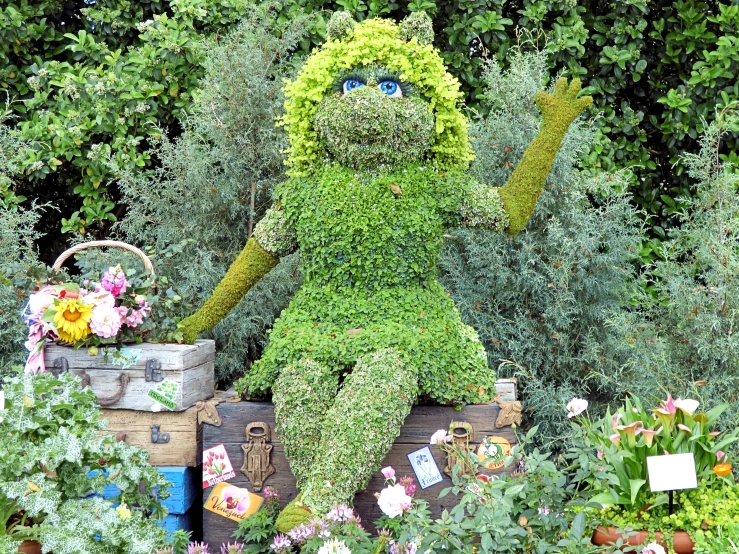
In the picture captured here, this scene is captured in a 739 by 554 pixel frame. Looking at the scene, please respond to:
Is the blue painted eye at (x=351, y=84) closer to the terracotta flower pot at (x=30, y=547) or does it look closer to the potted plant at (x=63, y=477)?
the potted plant at (x=63, y=477)

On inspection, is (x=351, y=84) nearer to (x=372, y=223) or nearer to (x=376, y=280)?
(x=372, y=223)

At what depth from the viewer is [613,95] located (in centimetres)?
448

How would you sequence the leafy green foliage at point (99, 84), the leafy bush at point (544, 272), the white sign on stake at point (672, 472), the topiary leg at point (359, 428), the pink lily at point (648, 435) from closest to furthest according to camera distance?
the white sign on stake at point (672, 472), the pink lily at point (648, 435), the topiary leg at point (359, 428), the leafy bush at point (544, 272), the leafy green foliage at point (99, 84)

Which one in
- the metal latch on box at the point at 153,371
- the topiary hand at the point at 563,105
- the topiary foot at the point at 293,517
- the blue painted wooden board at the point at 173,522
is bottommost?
the blue painted wooden board at the point at 173,522

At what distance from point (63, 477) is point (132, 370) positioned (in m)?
0.73

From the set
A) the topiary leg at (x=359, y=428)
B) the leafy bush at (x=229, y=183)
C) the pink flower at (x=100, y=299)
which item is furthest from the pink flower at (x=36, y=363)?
the topiary leg at (x=359, y=428)

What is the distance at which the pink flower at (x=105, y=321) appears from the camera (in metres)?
2.82

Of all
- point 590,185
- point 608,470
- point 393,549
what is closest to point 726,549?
point 608,470

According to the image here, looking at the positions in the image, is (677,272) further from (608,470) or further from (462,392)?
(608,470)

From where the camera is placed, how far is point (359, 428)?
2.53 meters

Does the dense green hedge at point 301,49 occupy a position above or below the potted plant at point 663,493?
above

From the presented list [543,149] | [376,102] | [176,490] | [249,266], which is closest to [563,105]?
[543,149]

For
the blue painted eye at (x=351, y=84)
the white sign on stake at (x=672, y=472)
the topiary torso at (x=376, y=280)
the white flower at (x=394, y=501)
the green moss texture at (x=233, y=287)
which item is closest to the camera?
the white flower at (x=394, y=501)

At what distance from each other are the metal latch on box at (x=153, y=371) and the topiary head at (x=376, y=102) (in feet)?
2.95
